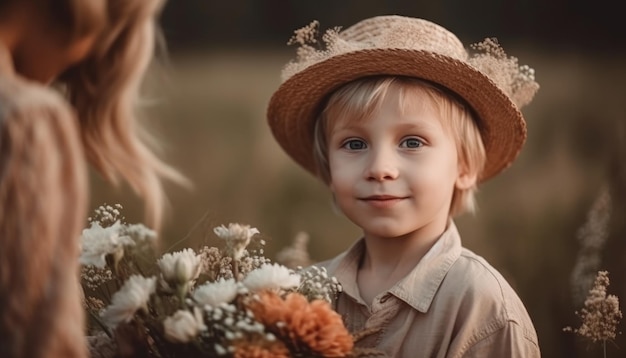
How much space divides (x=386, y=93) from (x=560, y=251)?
0.96 metres

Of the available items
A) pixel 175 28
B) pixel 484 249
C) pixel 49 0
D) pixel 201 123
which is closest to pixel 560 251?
pixel 484 249

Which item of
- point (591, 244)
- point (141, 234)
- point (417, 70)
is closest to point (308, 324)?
point (141, 234)

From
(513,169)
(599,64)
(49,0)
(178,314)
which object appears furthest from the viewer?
(513,169)

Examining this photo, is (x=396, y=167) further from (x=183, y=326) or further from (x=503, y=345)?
(x=183, y=326)

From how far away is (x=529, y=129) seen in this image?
107 inches

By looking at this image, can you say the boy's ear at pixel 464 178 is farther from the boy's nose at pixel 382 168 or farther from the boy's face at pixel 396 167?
the boy's nose at pixel 382 168

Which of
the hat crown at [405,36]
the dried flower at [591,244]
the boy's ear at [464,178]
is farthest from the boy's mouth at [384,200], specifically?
the dried flower at [591,244]

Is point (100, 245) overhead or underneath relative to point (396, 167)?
underneath

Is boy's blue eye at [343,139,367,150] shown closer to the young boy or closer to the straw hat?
the young boy

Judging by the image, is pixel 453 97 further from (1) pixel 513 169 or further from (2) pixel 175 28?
(2) pixel 175 28

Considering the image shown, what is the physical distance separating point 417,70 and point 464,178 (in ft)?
1.15

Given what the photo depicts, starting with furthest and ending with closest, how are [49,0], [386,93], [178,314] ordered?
[386,93]
[178,314]
[49,0]

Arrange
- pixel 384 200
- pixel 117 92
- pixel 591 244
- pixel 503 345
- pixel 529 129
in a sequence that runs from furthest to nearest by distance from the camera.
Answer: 1. pixel 529 129
2. pixel 591 244
3. pixel 384 200
4. pixel 503 345
5. pixel 117 92

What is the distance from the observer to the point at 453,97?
2117mm
